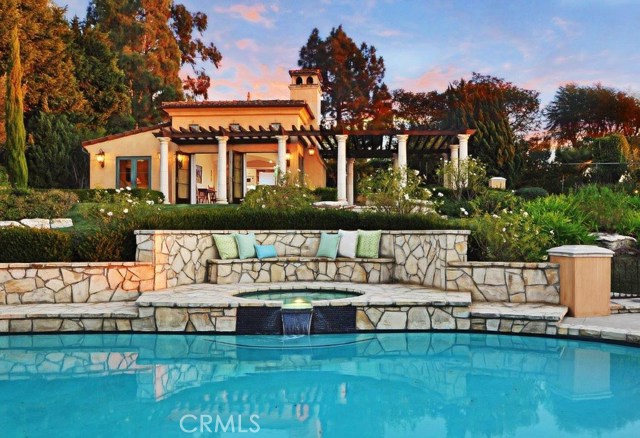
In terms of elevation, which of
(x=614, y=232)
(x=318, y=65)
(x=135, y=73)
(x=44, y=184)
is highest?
(x=318, y=65)

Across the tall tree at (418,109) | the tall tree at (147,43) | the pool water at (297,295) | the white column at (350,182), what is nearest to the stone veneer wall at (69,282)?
the pool water at (297,295)

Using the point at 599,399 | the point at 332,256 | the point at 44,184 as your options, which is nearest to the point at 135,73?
the point at 44,184

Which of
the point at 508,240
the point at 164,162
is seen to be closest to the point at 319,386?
the point at 508,240

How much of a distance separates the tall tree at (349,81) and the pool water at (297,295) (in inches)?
1135

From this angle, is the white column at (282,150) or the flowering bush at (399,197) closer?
the flowering bush at (399,197)

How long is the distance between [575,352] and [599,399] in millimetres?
1664

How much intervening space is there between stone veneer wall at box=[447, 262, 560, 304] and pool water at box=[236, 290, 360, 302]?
1.65 m

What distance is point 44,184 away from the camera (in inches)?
993

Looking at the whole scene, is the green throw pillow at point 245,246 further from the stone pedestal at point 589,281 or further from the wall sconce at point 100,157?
the wall sconce at point 100,157

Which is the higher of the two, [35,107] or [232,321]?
[35,107]

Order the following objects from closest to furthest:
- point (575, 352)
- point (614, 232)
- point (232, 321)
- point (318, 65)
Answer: point (575, 352) < point (232, 321) < point (614, 232) < point (318, 65)

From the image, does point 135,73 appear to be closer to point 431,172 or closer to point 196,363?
point 431,172

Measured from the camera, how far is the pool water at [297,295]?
7.90 metres

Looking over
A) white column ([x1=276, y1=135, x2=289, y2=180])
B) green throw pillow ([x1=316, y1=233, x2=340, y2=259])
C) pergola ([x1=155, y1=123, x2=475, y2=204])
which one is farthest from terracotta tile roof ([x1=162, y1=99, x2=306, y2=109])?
green throw pillow ([x1=316, y1=233, x2=340, y2=259])
